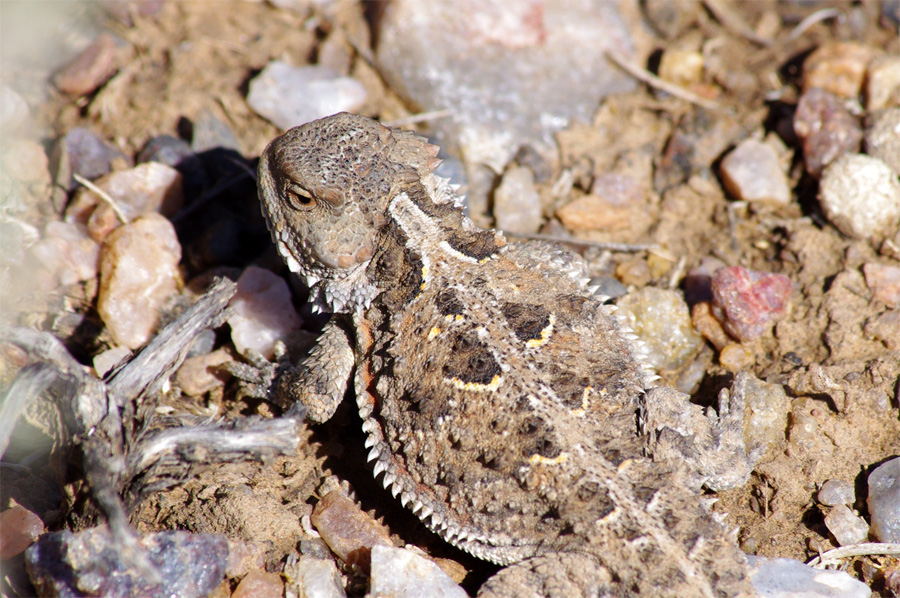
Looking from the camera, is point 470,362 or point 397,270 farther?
point 397,270

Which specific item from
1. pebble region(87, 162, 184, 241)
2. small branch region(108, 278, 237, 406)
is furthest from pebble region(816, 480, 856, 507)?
pebble region(87, 162, 184, 241)

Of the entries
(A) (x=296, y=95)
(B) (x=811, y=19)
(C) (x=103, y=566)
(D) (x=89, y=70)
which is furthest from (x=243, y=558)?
(B) (x=811, y=19)

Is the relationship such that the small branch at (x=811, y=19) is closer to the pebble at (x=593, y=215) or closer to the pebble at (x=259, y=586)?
→ the pebble at (x=593, y=215)

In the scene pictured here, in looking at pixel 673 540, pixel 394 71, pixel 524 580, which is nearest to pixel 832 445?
pixel 673 540

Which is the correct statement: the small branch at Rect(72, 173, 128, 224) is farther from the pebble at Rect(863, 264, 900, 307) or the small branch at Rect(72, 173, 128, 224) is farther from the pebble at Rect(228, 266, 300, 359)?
the pebble at Rect(863, 264, 900, 307)

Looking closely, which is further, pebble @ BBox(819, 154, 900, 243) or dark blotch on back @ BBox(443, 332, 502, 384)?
pebble @ BBox(819, 154, 900, 243)

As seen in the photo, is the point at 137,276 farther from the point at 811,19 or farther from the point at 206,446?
the point at 811,19
